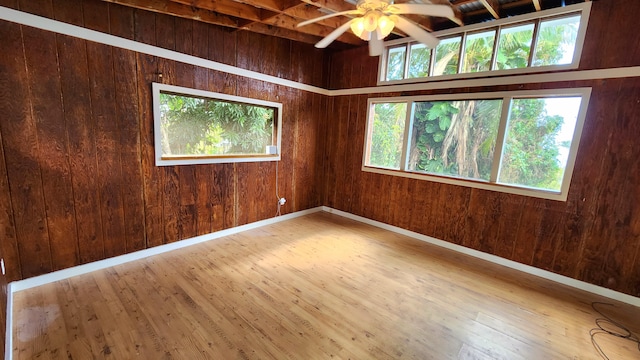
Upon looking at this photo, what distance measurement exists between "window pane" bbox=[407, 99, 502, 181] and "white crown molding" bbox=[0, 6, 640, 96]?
25 centimetres

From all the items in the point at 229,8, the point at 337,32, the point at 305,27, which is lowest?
the point at 337,32

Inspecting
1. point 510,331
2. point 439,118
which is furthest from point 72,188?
point 439,118

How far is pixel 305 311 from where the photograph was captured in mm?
2338

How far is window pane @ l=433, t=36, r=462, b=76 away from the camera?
365cm

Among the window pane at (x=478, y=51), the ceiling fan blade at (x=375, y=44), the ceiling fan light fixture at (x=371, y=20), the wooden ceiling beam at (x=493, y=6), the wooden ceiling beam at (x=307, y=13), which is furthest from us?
the window pane at (x=478, y=51)

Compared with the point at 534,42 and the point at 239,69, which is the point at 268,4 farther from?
the point at 534,42

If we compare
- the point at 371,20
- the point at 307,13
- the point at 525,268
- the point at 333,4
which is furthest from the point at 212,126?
the point at 525,268

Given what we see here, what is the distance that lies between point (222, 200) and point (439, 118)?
3.33 meters

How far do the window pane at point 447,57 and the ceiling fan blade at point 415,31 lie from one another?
165 centimetres

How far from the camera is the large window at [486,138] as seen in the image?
300cm

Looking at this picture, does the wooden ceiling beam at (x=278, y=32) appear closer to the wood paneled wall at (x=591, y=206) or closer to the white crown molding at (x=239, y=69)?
the white crown molding at (x=239, y=69)

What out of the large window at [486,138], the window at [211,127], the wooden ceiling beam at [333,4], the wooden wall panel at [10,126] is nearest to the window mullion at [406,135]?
the large window at [486,138]

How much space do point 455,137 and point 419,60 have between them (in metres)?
1.28

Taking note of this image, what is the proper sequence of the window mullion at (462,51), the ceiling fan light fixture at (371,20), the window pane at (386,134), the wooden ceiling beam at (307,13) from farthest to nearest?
the window pane at (386,134) → the window mullion at (462,51) → the wooden ceiling beam at (307,13) → the ceiling fan light fixture at (371,20)
